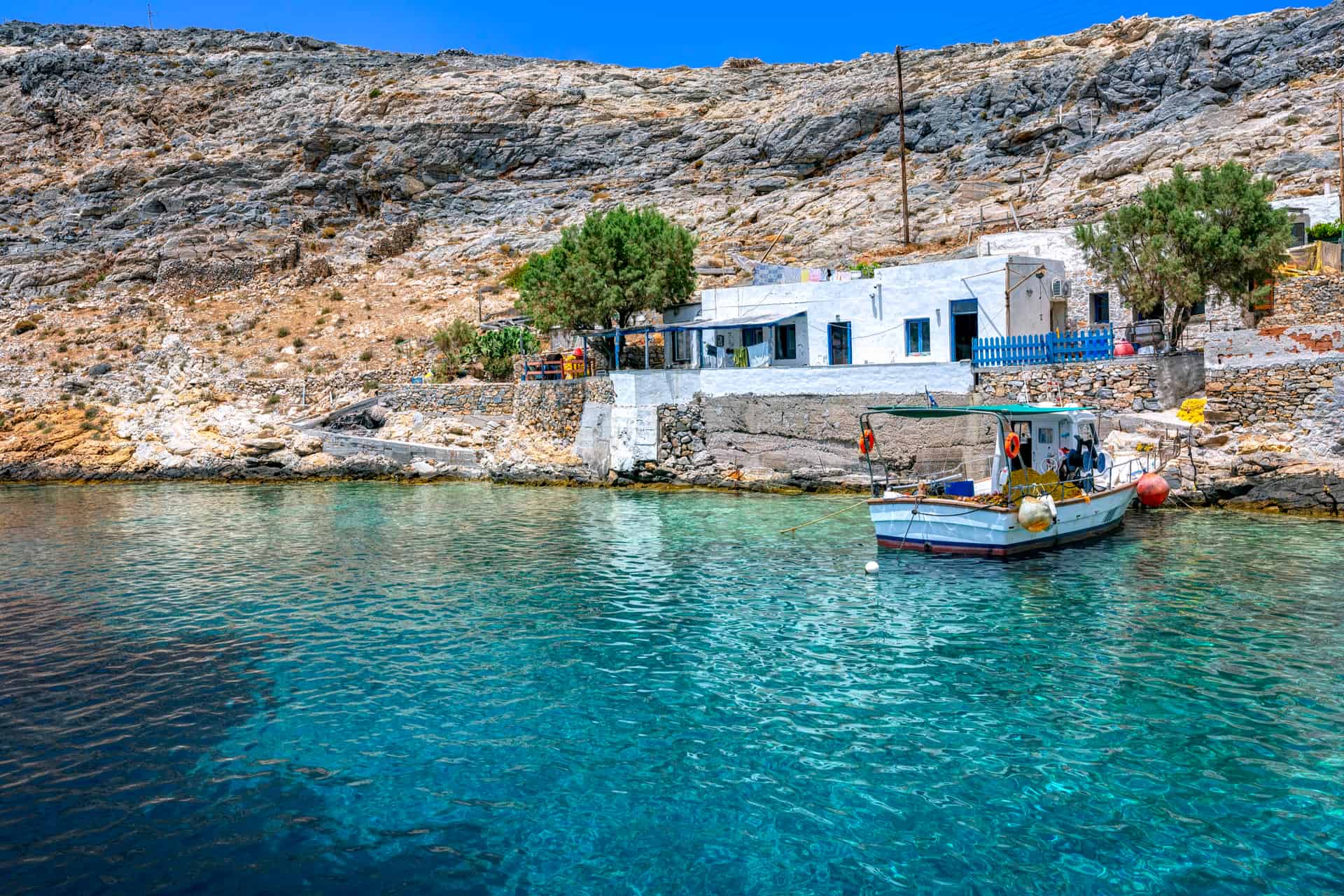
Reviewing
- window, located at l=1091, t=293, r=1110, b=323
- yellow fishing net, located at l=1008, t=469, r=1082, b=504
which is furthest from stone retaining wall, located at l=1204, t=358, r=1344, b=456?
window, located at l=1091, t=293, r=1110, b=323

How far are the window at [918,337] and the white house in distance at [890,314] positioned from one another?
1.0 inches

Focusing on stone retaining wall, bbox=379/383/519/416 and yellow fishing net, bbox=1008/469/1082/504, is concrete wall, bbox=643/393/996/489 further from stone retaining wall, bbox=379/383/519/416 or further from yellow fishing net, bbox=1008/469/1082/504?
stone retaining wall, bbox=379/383/519/416

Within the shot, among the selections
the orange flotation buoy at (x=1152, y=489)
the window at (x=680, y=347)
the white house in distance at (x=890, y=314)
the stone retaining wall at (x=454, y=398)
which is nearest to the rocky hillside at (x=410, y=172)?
the stone retaining wall at (x=454, y=398)

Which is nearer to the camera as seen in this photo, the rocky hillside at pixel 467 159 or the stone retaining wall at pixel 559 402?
the stone retaining wall at pixel 559 402

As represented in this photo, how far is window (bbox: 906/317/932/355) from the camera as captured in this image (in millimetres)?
33625

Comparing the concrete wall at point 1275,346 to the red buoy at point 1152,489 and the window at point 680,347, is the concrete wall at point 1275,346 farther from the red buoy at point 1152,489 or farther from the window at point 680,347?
the window at point 680,347

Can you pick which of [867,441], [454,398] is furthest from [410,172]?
[867,441]

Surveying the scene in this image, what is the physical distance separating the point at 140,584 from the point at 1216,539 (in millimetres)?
24227

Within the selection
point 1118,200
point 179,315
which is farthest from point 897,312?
point 179,315

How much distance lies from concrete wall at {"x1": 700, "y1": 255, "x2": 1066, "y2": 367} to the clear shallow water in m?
13.3

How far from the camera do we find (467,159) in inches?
2899

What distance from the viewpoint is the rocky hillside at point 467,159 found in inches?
2087

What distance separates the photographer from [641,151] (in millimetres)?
73625

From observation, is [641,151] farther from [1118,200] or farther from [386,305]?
[1118,200]
